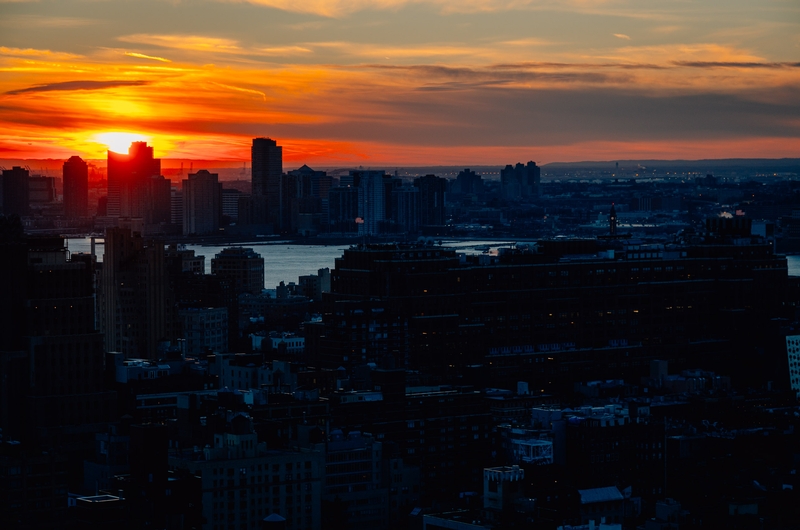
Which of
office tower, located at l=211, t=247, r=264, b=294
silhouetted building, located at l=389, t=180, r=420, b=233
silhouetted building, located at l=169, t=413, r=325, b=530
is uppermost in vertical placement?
silhouetted building, located at l=389, t=180, r=420, b=233

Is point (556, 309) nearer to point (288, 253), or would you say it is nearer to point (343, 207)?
point (288, 253)

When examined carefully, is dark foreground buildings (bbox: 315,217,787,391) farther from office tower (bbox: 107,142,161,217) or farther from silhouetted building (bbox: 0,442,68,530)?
office tower (bbox: 107,142,161,217)

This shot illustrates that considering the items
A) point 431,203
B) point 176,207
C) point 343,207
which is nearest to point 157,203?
point 176,207

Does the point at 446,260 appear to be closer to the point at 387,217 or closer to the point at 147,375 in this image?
the point at 147,375

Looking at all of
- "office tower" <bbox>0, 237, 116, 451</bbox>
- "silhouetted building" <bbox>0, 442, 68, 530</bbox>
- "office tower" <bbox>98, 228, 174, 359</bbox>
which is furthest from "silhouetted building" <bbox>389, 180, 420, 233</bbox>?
"silhouetted building" <bbox>0, 442, 68, 530</bbox>

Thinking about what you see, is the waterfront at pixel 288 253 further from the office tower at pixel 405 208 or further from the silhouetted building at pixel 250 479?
the silhouetted building at pixel 250 479

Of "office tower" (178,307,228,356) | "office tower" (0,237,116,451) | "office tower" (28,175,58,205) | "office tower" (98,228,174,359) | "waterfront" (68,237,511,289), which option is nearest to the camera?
"office tower" (0,237,116,451)
